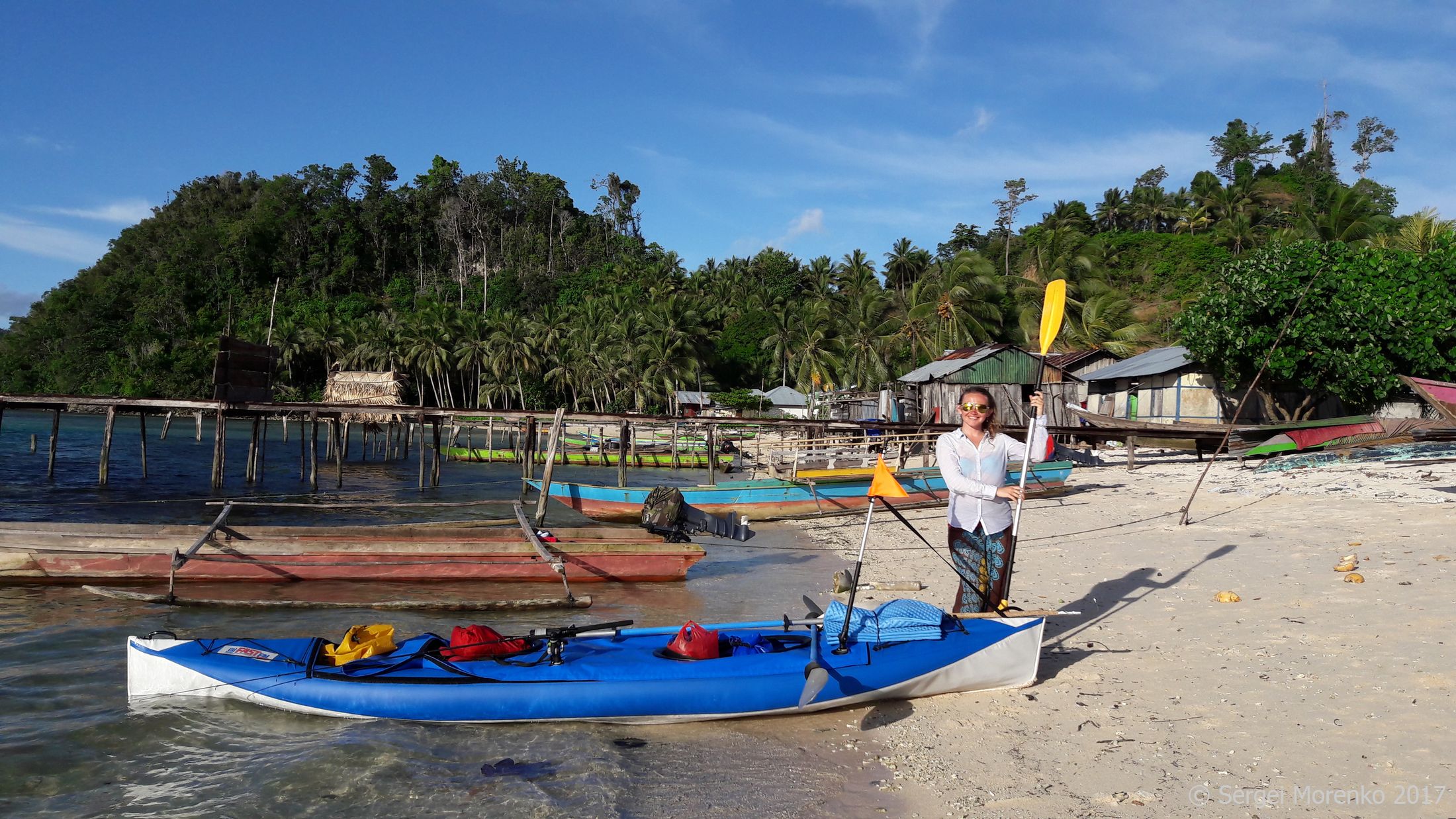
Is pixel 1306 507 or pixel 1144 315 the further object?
pixel 1144 315

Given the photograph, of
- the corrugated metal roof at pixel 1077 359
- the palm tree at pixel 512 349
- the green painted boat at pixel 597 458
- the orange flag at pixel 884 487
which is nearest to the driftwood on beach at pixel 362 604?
the orange flag at pixel 884 487

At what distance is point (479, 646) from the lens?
6535 mm

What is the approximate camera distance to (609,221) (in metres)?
92.9

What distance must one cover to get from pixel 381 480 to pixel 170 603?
72.2 feet

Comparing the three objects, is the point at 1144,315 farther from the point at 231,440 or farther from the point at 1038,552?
the point at 231,440

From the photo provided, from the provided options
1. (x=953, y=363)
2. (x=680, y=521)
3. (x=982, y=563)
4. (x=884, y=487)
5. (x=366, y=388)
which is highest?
(x=953, y=363)

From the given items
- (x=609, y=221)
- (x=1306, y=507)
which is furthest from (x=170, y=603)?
(x=609, y=221)

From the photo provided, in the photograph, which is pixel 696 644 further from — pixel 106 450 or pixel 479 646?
pixel 106 450

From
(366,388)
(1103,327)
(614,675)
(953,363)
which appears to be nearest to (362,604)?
(614,675)

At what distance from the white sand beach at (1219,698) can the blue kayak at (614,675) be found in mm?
382

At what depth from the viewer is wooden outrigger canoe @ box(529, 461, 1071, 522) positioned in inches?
730

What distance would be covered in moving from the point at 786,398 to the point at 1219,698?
159 ft

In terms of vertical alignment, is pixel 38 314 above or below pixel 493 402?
above

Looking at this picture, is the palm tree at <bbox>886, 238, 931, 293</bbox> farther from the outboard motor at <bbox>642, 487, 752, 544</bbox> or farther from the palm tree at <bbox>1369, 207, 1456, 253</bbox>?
the outboard motor at <bbox>642, 487, 752, 544</bbox>
